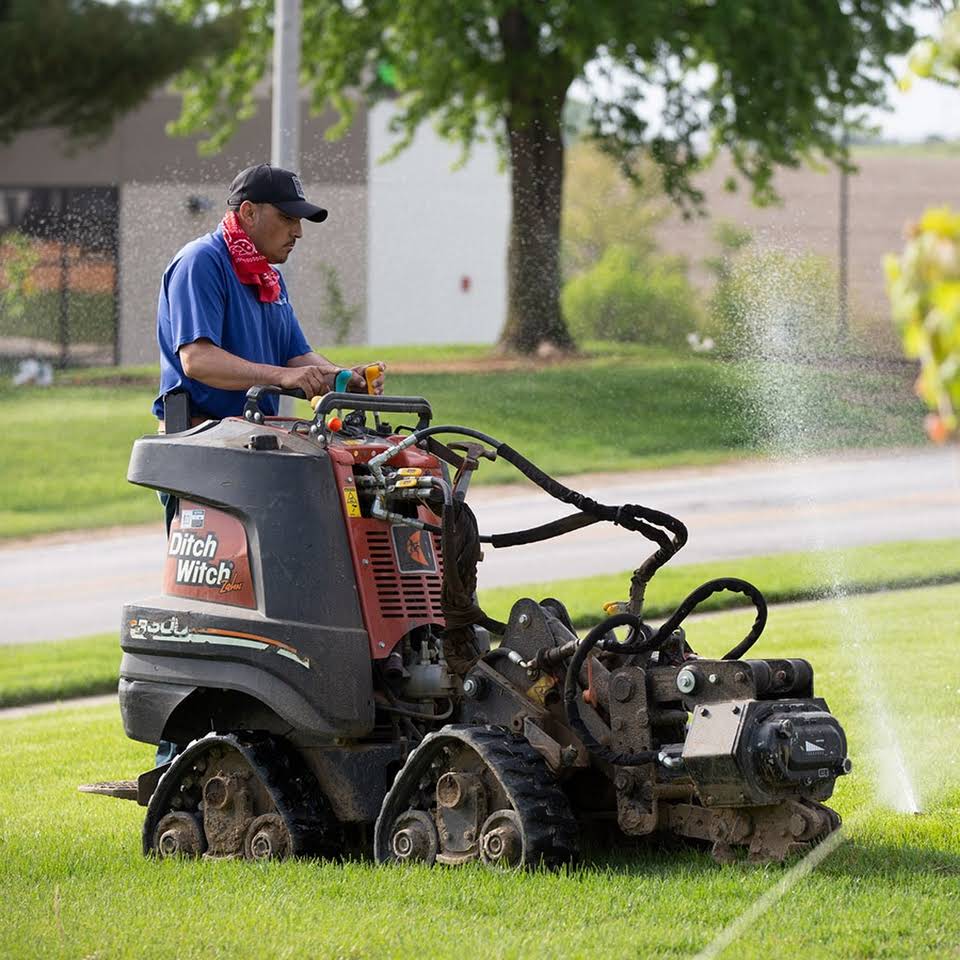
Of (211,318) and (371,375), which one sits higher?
(211,318)

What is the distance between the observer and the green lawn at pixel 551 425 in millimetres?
18391

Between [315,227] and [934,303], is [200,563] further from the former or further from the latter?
[315,227]

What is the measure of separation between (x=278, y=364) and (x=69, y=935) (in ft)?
7.30

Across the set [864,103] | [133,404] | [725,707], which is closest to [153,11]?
[133,404]

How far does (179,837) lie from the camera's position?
5.64 m

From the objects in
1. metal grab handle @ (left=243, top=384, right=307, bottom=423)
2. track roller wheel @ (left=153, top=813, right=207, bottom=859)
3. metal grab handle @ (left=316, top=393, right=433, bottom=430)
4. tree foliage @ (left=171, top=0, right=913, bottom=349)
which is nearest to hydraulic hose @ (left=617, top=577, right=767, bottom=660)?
metal grab handle @ (left=316, top=393, right=433, bottom=430)

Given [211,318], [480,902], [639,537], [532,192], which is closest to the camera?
[480,902]

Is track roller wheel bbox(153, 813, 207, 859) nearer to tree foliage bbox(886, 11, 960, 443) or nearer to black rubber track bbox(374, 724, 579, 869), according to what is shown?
black rubber track bbox(374, 724, 579, 869)

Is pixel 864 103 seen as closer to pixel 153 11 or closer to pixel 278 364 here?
pixel 153 11

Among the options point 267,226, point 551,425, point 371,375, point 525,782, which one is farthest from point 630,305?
point 525,782

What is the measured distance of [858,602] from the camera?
1111 cm

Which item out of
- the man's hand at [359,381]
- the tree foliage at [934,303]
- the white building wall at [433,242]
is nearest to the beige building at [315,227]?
the white building wall at [433,242]

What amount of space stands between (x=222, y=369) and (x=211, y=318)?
19 centimetres

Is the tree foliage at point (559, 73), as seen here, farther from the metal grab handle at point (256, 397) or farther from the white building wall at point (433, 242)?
the metal grab handle at point (256, 397)
